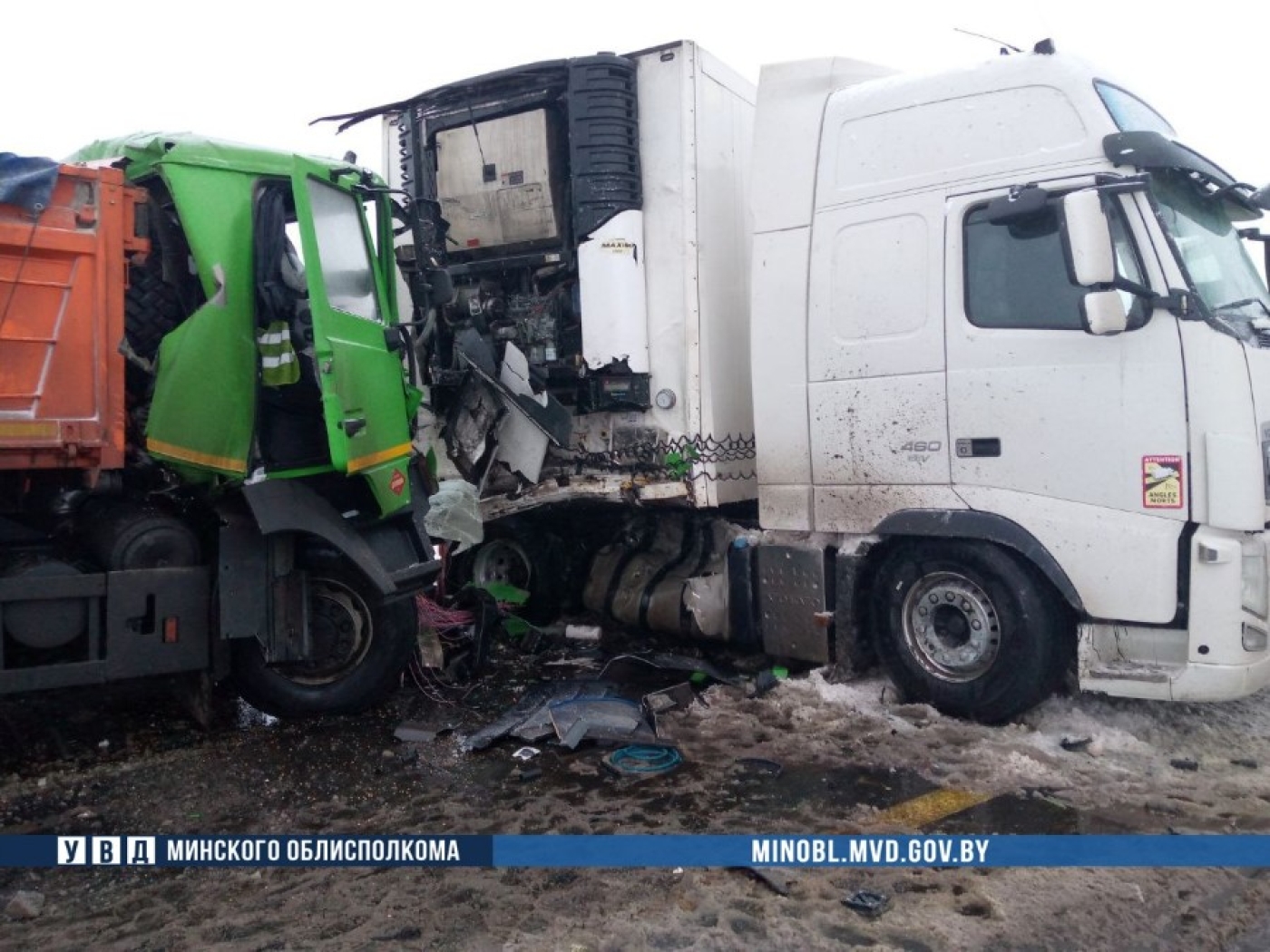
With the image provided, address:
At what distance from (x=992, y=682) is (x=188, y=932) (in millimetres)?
3530

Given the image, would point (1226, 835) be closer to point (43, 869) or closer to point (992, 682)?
point (992, 682)

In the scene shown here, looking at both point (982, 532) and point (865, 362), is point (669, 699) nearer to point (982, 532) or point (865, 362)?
point (982, 532)

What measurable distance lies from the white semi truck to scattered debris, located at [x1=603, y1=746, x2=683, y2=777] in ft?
3.78

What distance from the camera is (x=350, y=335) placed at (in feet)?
16.3

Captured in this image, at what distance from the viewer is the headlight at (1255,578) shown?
4.34m

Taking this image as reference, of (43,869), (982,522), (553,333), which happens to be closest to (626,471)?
(553,333)

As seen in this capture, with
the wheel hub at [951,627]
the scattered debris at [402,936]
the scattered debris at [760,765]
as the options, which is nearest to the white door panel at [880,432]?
the wheel hub at [951,627]

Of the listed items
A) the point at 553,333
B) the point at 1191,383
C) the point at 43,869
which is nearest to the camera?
the point at 43,869

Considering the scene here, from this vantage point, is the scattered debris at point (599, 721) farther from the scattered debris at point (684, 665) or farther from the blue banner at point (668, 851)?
the blue banner at point (668, 851)

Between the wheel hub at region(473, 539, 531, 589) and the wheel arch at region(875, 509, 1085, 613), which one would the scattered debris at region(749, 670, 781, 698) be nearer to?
the wheel arch at region(875, 509, 1085, 613)

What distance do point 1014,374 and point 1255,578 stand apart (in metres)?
1.34

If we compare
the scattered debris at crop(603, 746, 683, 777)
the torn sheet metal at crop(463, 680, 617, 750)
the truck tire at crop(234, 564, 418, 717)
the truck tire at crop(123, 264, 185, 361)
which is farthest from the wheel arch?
the truck tire at crop(123, 264, 185, 361)

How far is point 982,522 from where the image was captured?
4840 mm

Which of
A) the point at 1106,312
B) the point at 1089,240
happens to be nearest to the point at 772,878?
the point at 1106,312
